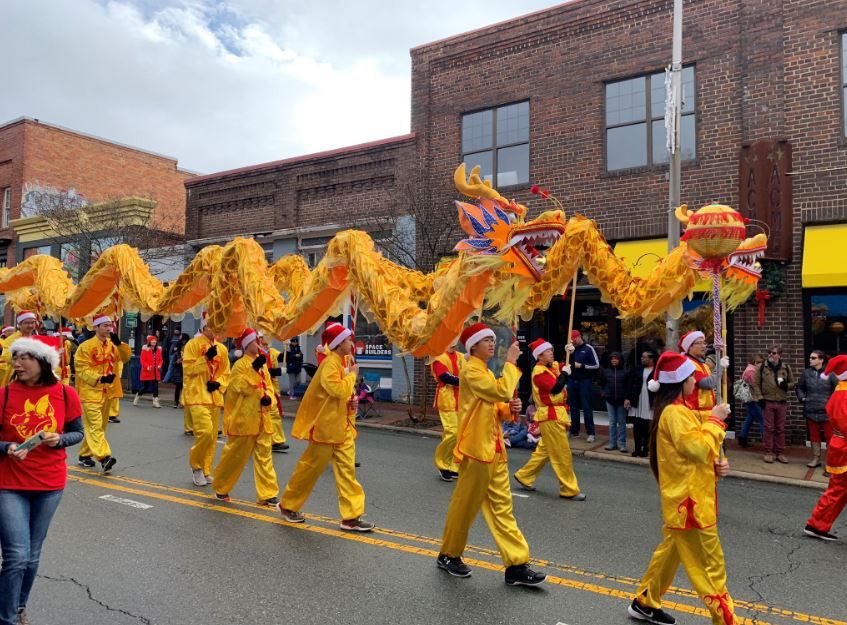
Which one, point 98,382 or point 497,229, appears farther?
point 98,382

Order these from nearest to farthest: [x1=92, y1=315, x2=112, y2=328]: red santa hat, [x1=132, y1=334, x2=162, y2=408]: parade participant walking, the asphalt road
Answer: the asphalt road < [x1=92, y1=315, x2=112, y2=328]: red santa hat < [x1=132, y1=334, x2=162, y2=408]: parade participant walking

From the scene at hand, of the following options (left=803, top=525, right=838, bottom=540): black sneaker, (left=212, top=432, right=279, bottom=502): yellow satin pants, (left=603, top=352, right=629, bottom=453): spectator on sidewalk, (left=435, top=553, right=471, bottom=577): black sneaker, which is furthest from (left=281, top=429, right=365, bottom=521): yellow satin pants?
(left=603, top=352, right=629, bottom=453): spectator on sidewalk

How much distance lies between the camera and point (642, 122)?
40.3 feet

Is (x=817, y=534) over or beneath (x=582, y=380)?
beneath

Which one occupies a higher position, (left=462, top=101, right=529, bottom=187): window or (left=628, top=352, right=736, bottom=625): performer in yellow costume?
(left=462, top=101, right=529, bottom=187): window

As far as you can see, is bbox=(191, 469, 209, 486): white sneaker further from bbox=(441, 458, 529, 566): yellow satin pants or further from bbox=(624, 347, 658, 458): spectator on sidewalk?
bbox=(624, 347, 658, 458): spectator on sidewalk

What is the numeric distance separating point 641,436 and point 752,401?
1.82 metres

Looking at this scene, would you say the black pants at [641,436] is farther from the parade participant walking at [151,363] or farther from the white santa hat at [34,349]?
the parade participant walking at [151,363]

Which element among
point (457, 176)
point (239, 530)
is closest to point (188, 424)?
point (239, 530)

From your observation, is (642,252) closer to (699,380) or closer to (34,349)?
(699,380)

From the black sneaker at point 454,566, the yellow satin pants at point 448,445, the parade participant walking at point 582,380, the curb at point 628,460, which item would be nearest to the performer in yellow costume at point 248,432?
the yellow satin pants at point 448,445

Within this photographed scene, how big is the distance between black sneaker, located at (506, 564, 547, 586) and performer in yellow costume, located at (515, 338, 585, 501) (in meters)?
2.74

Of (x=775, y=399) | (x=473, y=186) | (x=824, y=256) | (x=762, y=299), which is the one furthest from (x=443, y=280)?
(x=824, y=256)

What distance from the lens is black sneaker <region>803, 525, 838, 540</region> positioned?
574 centimetres
